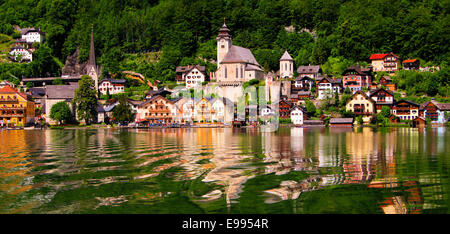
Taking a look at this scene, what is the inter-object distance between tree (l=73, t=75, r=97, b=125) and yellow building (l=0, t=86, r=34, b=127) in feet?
24.6

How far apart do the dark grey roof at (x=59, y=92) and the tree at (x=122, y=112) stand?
12.0 m

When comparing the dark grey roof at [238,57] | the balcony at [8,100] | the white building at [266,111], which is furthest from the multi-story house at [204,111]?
the balcony at [8,100]

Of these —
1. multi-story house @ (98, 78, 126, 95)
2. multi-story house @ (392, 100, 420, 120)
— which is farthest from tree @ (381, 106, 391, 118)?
multi-story house @ (98, 78, 126, 95)

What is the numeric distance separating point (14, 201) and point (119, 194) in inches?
102

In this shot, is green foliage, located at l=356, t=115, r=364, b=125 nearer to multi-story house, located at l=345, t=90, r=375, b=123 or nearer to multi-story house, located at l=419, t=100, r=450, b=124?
multi-story house, located at l=345, t=90, r=375, b=123

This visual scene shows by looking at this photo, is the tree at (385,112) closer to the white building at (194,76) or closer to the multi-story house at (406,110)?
the multi-story house at (406,110)

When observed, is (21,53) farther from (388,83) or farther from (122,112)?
(388,83)

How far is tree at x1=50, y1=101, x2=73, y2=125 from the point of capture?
6897cm

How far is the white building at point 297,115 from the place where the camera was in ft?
204

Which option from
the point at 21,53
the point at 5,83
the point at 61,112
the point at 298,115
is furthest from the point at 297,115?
the point at 21,53

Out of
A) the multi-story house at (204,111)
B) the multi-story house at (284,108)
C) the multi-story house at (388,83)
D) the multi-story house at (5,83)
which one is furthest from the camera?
the multi-story house at (5,83)

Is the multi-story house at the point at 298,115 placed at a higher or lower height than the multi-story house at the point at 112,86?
lower
